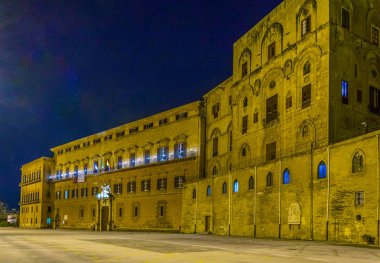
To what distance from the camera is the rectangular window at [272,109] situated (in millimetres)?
41781

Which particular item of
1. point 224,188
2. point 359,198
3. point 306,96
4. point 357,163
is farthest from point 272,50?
point 359,198

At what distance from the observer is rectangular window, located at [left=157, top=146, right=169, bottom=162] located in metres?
60.3

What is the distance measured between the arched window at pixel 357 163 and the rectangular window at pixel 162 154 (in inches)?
1312

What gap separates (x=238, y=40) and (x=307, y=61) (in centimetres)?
1299

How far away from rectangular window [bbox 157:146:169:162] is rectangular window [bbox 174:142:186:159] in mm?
1955

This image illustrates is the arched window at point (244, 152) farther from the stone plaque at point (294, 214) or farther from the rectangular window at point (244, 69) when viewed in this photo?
the stone plaque at point (294, 214)

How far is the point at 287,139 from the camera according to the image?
39312mm

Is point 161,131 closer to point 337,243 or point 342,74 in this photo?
point 342,74

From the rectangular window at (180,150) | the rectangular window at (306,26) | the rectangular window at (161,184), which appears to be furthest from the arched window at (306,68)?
the rectangular window at (161,184)

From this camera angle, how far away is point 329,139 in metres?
34.3

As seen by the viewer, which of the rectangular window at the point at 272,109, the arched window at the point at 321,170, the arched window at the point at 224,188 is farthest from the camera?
the arched window at the point at 224,188

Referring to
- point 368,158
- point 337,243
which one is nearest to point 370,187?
point 368,158

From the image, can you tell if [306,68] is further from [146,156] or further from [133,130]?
[133,130]

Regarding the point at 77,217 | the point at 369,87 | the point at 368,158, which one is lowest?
the point at 77,217
